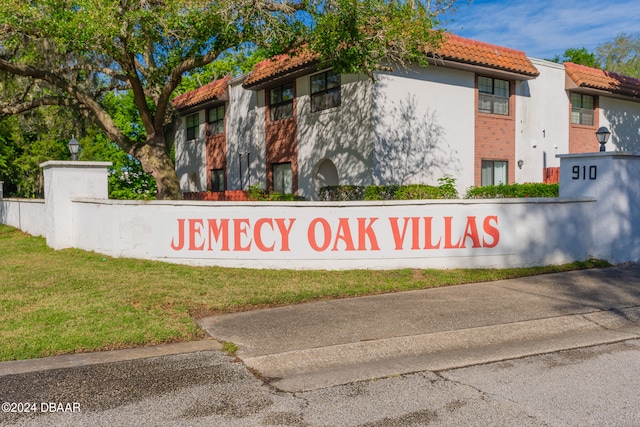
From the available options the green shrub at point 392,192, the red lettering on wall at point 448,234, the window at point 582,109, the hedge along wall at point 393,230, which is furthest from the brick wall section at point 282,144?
the window at point 582,109

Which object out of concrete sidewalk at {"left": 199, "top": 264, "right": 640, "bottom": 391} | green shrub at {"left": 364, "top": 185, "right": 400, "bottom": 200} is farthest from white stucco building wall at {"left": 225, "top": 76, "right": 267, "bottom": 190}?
concrete sidewalk at {"left": 199, "top": 264, "right": 640, "bottom": 391}

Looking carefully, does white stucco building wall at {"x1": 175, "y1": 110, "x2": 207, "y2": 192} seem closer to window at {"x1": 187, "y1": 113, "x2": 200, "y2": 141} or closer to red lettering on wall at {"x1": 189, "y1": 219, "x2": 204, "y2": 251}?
window at {"x1": 187, "y1": 113, "x2": 200, "y2": 141}

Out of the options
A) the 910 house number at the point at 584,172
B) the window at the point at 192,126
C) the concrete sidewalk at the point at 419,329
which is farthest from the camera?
the window at the point at 192,126

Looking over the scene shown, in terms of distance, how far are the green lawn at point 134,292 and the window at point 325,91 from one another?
34.0 feet

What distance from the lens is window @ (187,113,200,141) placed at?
28672mm

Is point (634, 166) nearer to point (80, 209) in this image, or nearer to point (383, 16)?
point (383, 16)

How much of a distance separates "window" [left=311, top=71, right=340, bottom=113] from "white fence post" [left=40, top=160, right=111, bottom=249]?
8.75 meters

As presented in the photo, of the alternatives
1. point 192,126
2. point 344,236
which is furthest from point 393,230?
point 192,126

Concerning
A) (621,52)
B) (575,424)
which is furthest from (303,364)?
(621,52)

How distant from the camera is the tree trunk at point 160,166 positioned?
655 inches

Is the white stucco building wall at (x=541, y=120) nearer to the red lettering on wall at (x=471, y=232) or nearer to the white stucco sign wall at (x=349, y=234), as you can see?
the white stucco sign wall at (x=349, y=234)

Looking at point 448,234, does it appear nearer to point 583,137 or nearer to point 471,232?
point 471,232

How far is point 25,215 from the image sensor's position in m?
18.3

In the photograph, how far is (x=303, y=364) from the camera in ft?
18.1
